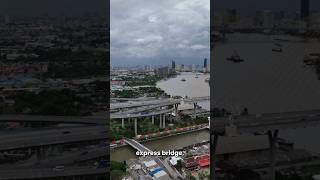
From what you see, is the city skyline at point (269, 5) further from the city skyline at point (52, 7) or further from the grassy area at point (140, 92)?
the grassy area at point (140, 92)

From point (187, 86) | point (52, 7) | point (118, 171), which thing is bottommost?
point (118, 171)

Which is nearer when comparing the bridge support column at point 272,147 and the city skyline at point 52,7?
the city skyline at point 52,7

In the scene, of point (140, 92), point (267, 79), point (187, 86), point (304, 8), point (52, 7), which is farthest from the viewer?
point (187, 86)

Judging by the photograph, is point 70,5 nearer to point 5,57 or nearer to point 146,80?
point 5,57

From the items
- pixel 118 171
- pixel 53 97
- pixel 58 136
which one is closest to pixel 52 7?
pixel 53 97

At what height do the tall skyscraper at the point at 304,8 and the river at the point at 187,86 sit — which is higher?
the tall skyscraper at the point at 304,8

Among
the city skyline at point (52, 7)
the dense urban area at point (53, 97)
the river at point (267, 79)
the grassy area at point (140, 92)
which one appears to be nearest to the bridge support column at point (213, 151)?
the river at point (267, 79)

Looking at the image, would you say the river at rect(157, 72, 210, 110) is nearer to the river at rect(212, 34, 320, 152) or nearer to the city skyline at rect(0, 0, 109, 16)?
the river at rect(212, 34, 320, 152)

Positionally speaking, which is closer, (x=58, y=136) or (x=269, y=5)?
(x=58, y=136)

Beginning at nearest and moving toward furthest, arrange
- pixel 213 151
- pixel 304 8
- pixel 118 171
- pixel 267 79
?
pixel 213 151
pixel 304 8
pixel 118 171
pixel 267 79

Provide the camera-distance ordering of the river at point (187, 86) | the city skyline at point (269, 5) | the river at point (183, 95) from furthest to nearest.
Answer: the river at point (187, 86) < the river at point (183, 95) < the city skyline at point (269, 5)

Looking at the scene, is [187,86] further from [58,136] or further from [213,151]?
[58,136]

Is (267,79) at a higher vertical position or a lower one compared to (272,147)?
higher
